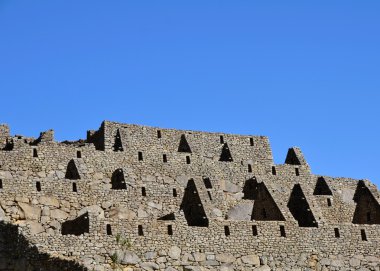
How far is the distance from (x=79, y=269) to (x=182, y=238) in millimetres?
6470

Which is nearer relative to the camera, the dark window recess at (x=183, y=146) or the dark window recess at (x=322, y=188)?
the dark window recess at (x=183, y=146)

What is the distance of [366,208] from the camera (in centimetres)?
5281

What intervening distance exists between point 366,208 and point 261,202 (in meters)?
8.46


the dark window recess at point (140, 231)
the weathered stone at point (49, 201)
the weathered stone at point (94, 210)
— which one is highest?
the weathered stone at point (49, 201)

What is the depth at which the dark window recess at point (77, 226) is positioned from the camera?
3897 centimetres

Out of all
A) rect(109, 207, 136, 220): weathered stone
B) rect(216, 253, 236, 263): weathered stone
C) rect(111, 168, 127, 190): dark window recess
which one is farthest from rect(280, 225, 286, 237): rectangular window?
rect(111, 168, 127, 190): dark window recess

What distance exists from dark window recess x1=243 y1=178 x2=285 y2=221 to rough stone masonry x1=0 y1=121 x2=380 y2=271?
0.20 feet

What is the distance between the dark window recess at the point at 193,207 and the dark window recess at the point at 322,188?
10.6 metres

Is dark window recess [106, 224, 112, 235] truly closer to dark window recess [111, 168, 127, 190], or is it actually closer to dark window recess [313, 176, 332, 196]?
dark window recess [111, 168, 127, 190]

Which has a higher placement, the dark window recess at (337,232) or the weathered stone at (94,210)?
the weathered stone at (94,210)

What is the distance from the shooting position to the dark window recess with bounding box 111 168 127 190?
4528 centimetres

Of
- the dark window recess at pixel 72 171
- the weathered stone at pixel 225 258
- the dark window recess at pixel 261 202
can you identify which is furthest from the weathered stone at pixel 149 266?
the dark window recess at pixel 261 202

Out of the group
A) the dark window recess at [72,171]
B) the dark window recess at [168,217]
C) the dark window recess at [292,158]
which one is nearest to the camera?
the dark window recess at [168,217]

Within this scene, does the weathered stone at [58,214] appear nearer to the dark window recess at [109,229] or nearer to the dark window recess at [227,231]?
the dark window recess at [109,229]
